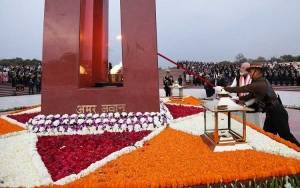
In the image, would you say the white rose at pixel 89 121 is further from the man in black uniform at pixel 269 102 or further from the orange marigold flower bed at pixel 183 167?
the man in black uniform at pixel 269 102

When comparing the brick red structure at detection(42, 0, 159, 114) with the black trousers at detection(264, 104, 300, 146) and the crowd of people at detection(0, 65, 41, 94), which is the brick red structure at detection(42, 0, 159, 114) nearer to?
the black trousers at detection(264, 104, 300, 146)

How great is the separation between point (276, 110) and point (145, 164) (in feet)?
8.57

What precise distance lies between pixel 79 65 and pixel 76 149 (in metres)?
2.52

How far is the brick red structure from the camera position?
6945 mm

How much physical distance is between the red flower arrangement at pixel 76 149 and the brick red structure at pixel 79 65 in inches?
43.2

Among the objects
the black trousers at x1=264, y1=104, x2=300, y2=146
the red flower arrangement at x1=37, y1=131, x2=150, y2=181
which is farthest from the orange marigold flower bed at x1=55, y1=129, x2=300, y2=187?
the black trousers at x1=264, y1=104, x2=300, y2=146

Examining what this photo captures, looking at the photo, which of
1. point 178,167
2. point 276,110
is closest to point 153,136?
point 178,167

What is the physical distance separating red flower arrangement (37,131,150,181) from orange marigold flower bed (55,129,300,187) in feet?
1.12

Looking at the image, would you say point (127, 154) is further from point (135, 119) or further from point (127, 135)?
point (135, 119)

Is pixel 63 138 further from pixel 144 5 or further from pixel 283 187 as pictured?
pixel 283 187

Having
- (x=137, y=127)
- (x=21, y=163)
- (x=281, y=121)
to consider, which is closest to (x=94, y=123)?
(x=137, y=127)

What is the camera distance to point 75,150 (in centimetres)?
501

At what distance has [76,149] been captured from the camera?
5.05m

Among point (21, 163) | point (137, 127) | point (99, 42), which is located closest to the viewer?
point (21, 163)
